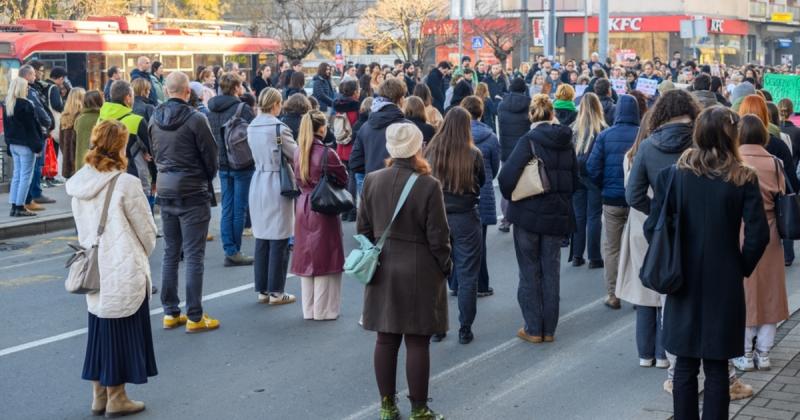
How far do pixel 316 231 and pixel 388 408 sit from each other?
290 centimetres

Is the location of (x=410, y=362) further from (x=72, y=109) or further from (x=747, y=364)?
(x=72, y=109)

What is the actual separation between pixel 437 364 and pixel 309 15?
3562 centimetres

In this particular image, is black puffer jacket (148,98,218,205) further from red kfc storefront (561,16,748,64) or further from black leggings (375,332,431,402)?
red kfc storefront (561,16,748,64)

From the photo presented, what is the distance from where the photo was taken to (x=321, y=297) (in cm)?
916

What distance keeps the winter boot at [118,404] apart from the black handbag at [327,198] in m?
2.58

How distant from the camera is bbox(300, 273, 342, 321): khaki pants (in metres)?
9.16

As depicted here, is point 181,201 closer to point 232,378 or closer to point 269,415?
point 232,378

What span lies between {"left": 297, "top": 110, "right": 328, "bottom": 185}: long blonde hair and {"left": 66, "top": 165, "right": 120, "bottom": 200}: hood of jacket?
2.54m

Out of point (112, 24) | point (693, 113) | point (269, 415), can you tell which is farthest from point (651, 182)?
point (112, 24)

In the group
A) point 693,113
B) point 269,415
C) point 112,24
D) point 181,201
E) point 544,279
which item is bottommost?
point 269,415

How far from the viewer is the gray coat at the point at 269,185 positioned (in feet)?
31.9

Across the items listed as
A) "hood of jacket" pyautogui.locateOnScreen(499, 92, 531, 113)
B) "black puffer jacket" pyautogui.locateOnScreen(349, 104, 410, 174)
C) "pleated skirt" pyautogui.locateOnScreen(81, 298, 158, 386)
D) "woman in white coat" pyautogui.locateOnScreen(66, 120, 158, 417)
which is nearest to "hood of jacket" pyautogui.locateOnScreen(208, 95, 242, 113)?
"black puffer jacket" pyautogui.locateOnScreen(349, 104, 410, 174)

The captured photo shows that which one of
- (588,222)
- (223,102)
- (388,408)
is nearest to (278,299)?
(223,102)

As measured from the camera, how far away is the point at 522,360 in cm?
794
